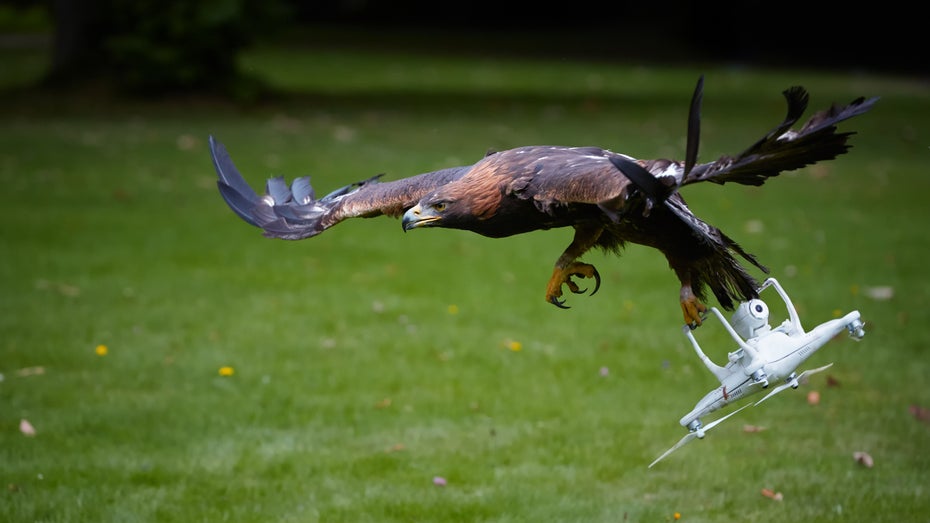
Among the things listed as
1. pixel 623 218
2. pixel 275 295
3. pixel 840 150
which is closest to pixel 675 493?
pixel 623 218

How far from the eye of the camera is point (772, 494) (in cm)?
515

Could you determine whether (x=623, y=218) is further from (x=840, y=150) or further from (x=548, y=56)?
(x=548, y=56)

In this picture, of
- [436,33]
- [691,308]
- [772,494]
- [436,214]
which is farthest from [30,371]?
[436,33]

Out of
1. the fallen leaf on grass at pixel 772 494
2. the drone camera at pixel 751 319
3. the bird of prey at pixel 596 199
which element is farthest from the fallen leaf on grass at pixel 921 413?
the drone camera at pixel 751 319

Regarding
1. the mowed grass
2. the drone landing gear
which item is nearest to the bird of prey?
the drone landing gear

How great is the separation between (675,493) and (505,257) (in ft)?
14.4

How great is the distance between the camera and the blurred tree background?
16.2 metres

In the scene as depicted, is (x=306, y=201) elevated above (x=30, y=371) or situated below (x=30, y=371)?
above

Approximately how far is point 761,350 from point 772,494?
1.78 meters

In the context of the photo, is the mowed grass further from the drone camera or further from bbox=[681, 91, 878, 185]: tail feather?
bbox=[681, 91, 878, 185]: tail feather

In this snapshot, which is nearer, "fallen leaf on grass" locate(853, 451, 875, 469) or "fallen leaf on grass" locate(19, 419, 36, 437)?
"fallen leaf on grass" locate(853, 451, 875, 469)

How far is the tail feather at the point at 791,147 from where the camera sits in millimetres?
3215

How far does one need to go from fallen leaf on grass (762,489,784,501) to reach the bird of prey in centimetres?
139

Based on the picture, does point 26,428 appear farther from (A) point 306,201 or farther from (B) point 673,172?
(B) point 673,172
